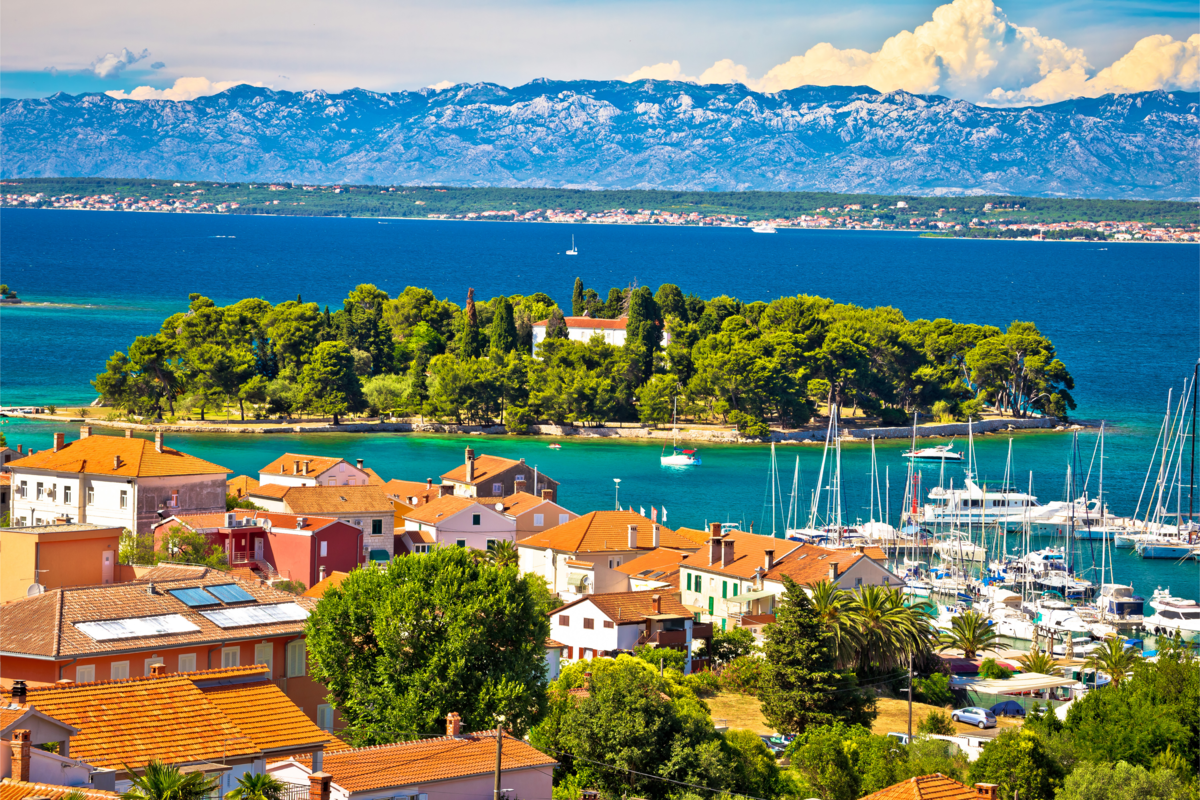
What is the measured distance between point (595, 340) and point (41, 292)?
91.6 metres

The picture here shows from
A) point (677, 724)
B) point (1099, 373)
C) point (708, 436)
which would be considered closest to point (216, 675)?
point (677, 724)

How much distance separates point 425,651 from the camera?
21.8 m

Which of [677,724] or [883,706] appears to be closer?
[677,724]

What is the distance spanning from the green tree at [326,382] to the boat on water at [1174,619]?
47.4 m

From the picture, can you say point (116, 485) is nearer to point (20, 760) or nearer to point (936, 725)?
point (936, 725)

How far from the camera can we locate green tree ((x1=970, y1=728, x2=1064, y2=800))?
21.9 metres

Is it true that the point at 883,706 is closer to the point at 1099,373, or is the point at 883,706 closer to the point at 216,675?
the point at 216,675

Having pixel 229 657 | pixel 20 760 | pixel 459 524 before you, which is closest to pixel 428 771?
pixel 20 760

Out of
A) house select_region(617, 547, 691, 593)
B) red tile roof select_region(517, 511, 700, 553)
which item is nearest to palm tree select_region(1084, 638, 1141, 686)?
house select_region(617, 547, 691, 593)

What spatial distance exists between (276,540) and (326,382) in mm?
43826

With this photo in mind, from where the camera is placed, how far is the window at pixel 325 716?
22.8 metres

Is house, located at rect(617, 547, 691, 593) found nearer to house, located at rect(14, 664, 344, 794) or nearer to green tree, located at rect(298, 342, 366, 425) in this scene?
house, located at rect(14, 664, 344, 794)

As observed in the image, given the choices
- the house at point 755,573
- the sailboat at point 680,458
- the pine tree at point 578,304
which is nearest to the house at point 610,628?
the house at point 755,573

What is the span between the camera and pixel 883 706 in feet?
106
